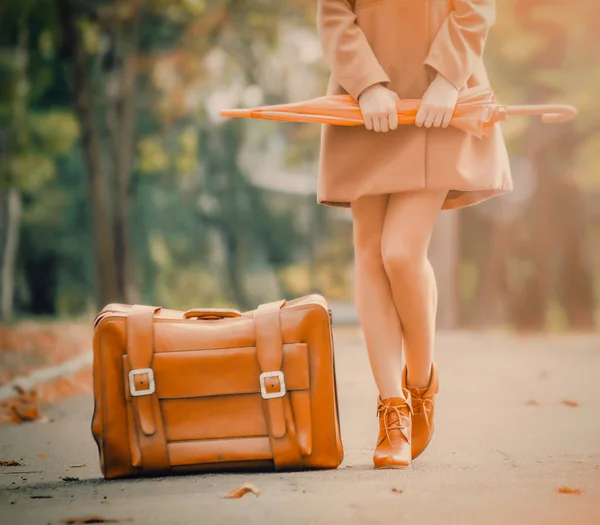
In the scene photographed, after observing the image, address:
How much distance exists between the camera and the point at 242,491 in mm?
3395

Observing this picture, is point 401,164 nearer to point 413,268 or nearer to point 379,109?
point 379,109

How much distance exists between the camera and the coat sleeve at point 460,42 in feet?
13.1

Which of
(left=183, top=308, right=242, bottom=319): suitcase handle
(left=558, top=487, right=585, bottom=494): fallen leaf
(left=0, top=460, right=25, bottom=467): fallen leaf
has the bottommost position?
(left=0, top=460, right=25, bottom=467): fallen leaf

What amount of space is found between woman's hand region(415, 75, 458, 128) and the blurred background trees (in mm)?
8092

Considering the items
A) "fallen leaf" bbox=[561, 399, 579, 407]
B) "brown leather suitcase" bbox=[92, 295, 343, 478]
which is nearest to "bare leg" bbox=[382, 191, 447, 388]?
"brown leather suitcase" bbox=[92, 295, 343, 478]

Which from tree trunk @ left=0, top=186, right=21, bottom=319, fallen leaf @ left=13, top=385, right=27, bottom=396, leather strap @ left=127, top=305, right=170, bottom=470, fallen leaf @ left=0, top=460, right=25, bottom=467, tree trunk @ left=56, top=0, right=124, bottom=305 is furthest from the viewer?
tree trunk @ left=0, top=186, right=21, bottom=319

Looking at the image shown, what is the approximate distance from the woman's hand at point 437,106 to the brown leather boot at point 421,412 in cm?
98

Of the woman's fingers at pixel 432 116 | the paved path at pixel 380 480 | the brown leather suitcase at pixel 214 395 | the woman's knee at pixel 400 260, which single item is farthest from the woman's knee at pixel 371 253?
the paved path at pixel 380 480

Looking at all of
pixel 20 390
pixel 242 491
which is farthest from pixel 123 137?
pixel 242 491

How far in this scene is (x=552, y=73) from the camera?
48.2 feet

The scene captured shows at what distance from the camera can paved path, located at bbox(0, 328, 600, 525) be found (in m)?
3.09

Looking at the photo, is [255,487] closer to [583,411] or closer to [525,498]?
[525,498]

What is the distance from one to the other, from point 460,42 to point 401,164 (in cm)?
51

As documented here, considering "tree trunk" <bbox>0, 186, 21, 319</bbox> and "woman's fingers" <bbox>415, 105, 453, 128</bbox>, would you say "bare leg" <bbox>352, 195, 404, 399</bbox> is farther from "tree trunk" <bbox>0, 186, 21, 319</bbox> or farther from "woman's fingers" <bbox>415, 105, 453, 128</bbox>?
"tree trunk" <bbox>0, 186, 21, 319</bbox>
